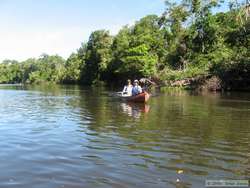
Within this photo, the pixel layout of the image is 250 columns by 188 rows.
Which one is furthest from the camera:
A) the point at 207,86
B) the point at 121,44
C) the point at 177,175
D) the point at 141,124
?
the point at 121,44

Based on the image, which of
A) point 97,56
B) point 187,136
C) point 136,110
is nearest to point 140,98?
point 136,110

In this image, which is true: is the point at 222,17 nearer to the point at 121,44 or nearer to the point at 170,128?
the point at 121,44

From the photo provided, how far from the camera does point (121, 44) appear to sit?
80062 mm

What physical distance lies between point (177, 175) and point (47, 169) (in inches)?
122

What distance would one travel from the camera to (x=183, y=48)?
224ft

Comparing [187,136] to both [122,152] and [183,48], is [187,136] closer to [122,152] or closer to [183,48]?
[122,152]

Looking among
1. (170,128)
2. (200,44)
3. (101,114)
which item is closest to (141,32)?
(200,44)

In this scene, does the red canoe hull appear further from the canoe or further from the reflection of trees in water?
the reflection of trees in water

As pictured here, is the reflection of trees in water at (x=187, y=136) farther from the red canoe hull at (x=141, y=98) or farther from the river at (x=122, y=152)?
the red canoe hull at (x=141, y=98)

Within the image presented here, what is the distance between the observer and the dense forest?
50750mm

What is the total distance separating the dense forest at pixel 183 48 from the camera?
5075cm

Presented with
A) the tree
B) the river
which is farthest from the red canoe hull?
the tree

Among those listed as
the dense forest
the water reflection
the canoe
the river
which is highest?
the dense forest

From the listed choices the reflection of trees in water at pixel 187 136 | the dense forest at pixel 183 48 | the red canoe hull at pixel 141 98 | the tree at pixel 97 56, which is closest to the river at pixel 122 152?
the reflection of trees in water at pixel 187 136
